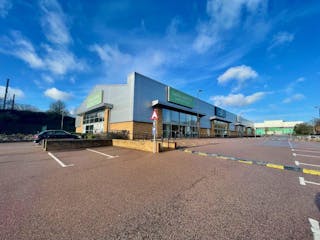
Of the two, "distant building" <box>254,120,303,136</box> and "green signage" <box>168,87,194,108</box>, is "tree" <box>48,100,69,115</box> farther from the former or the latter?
"distant building" <box>254,120,303,136</box>

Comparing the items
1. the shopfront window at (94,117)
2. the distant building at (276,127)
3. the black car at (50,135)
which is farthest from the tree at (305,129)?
the black car at (50,135)

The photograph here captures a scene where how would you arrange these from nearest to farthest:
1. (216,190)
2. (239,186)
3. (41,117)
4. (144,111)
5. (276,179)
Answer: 1. (216,190)
2. (239,186)
3. (276,179)
4. (144,111)
5. (41,117)

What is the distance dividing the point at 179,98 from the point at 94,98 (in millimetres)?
14979

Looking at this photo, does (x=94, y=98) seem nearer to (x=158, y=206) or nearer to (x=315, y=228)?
(x=158, y=206)

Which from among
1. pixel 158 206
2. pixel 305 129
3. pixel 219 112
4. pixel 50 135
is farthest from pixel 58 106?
pixel 305 129

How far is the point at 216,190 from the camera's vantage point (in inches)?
153

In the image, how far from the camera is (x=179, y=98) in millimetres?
25500

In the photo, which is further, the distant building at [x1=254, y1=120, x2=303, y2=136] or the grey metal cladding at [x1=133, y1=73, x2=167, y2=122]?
the distant building at [x1=254, y1=120, x2=303, y2=136]

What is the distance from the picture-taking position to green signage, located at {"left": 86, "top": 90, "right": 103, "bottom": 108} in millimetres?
24342

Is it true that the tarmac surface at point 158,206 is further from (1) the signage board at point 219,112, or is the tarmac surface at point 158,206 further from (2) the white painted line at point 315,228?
(1) the signage board at point 219,112

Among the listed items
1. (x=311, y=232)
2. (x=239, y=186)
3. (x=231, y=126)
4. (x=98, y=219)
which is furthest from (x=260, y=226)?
(x=231, y=126)

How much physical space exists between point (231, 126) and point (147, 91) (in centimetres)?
3734

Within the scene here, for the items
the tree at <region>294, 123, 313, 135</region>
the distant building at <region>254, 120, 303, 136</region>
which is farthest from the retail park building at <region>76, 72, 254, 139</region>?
the distant building at <region>254, 120, 303, 136</region>

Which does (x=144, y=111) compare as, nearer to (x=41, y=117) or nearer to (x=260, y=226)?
(x=260, y=226)
